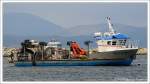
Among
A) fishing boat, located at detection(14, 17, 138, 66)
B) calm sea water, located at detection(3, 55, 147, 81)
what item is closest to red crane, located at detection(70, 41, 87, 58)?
fishing boat, located at detection(14, 17, 138, 66)

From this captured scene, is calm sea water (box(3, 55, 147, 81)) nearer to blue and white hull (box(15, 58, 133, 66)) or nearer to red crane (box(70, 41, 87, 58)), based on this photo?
blue and white hull (box(15, 58, 133, 66))

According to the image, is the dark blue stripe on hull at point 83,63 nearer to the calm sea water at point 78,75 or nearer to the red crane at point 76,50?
the calm sea water at point 78,75

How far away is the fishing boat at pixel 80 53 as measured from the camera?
24016 millimetres

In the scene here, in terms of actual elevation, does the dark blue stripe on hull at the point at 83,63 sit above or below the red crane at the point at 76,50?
below

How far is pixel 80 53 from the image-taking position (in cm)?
2605

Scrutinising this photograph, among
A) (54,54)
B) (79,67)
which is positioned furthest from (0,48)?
(54,54)

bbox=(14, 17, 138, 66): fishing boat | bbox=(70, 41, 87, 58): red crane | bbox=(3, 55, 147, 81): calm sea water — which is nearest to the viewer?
bbox=(3, 55, 147, 81): calm sea water

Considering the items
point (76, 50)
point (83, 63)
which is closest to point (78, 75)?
point (83, 63)

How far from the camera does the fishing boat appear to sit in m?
24.0

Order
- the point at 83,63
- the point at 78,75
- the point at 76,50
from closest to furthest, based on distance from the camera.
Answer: the point at 78,75, the point at 83,63, the point at 76,50

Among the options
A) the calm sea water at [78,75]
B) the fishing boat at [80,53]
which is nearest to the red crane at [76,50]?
the fishing boat at [80,53]

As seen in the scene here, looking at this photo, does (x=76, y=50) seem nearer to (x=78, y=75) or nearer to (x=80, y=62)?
(x=80, y=62)

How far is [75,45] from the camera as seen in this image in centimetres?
2656

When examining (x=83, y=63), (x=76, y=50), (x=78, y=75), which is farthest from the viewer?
(x=76, y=50)
